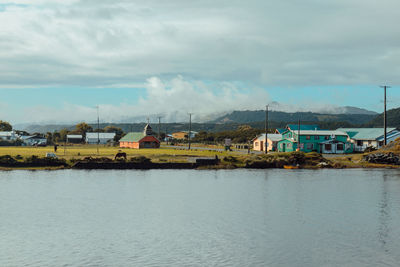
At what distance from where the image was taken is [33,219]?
33.0m

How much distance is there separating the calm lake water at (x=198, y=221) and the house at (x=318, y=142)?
37.8 meters

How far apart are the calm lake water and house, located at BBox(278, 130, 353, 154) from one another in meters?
37.8

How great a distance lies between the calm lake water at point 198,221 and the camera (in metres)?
24.0

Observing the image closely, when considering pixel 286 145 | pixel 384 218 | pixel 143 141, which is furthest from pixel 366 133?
pixel 384 218

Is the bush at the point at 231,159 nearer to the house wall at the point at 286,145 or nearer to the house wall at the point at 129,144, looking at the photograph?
the house wall at the point at 286,145

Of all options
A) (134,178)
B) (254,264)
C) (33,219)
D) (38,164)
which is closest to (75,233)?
(33,219)

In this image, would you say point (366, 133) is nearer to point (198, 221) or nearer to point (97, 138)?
point (198, 221)

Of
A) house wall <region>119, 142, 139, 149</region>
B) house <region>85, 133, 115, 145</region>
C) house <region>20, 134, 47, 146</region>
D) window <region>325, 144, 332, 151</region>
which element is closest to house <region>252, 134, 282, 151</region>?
window <region>325, 144, 332, 151</region>

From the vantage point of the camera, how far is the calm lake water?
78.8 ft

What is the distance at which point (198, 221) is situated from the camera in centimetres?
3278

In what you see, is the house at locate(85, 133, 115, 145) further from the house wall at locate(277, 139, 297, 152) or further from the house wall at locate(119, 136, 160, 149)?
the house wall at locate(277, 139, 297, 152)

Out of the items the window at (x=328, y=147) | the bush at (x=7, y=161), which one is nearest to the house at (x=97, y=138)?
the window at (x=328, y=147)

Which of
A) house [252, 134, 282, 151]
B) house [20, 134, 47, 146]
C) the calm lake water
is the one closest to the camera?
the calm lake water

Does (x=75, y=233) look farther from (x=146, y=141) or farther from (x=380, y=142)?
(x=146, y=141)
